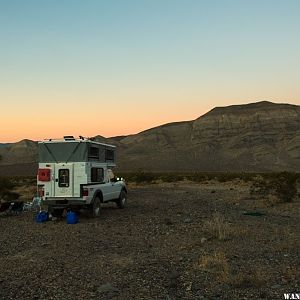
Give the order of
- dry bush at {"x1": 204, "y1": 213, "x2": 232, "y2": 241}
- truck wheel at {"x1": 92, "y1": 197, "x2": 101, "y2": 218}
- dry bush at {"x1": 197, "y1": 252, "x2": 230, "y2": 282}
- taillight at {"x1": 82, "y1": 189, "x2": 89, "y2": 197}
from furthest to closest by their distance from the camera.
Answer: truck wheel at {"x1": 92, "y1": 197, "x2": 101, "y2": 218}
taillight at {"x1": 82, "y1": 189, "x2": 89, "y2": 197}
dry bush at {"x1": 204, "y1": 213, "x2": 232, "y2": 241}
dry bush at {"x1": 197, "y1": 252, "x2": 230, "y2": 282}

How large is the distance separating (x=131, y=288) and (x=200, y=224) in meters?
8.00

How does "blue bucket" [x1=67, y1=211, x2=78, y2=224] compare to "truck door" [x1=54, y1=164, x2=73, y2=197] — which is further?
"truck door" [x1=54, y1=164, x2=73, y2=197]

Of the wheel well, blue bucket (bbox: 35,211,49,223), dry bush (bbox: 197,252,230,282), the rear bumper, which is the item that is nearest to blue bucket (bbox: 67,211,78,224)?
the rear bumper

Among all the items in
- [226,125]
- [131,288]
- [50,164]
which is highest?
[226,125]

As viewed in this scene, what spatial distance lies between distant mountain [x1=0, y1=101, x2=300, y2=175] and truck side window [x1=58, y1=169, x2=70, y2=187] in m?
86.4

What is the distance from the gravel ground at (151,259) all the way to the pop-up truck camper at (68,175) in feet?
3.07

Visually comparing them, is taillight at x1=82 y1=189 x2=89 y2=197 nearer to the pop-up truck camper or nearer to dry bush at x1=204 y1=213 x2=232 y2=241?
the pop-up truck camper

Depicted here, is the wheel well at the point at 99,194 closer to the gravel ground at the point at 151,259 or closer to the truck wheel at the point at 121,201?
the gravel ground at the point at 151,259

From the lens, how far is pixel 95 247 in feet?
38.9

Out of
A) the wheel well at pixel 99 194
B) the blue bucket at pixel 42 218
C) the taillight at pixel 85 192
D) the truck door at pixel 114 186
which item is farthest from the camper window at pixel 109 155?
the blue bucket at pixel 42 218

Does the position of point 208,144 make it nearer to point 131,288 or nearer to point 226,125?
point 226,125

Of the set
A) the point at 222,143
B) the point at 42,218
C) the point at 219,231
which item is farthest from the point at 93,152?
the point at 222,143

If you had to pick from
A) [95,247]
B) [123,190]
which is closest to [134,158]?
[123,190]

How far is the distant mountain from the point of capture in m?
109
